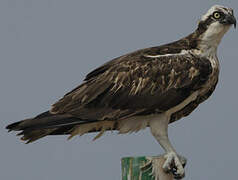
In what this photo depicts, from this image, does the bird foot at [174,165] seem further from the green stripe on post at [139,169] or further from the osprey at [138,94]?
the green stripe on post at [139,169]

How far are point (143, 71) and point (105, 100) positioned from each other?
0.66m

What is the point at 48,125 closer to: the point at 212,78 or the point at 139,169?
the point at 139,169

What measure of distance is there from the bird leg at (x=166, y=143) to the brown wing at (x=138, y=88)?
0.62ft

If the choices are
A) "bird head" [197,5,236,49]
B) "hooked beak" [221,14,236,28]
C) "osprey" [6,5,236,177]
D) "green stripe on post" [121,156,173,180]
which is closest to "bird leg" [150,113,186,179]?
"osprey" [6,5,236,177]

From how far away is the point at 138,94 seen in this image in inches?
291

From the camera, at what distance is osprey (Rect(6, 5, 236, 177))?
726cm

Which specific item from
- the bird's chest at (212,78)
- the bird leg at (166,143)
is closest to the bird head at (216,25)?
the bird's chest at (212,78)

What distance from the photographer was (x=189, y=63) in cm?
746

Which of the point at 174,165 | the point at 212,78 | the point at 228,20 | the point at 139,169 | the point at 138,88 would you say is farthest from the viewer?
the point at 228,20

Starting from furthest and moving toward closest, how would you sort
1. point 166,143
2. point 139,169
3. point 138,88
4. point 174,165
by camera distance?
point 138,88 → point 166,143 → point 174,165 → point 139,169

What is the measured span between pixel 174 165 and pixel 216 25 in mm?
2214

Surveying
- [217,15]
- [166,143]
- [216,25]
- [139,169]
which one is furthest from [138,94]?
[217,15]

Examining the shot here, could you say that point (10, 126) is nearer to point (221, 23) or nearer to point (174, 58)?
point (174, 58)

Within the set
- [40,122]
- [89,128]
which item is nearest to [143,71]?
[89,128]
